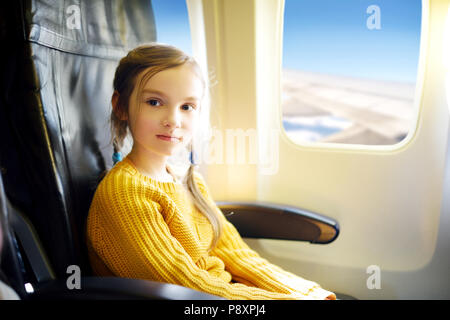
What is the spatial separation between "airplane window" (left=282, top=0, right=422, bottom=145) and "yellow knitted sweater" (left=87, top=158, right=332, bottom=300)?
2.04 feet

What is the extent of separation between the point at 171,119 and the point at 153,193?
0.64 feet

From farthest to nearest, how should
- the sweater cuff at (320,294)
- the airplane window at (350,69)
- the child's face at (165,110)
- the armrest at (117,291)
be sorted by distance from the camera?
the airplane window at (350,69)
the sweater cuff at (320,294)
the child's face at (165,110)
the armrest at (117,291)

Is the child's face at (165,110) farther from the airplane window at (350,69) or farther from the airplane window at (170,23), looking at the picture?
the airplane window at (350,69)

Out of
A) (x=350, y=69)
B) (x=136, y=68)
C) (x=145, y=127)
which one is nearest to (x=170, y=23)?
(x=136, y=68)

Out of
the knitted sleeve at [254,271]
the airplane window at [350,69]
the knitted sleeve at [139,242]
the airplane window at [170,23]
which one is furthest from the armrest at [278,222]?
the airplane window at [170,23]

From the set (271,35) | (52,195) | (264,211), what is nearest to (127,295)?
(52,195)

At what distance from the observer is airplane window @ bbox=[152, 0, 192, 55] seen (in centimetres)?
117

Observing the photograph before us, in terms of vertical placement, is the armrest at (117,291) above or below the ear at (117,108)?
below

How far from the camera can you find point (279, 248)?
157 cm

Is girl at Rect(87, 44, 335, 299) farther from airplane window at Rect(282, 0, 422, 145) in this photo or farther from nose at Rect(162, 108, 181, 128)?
airplane window at Rect(282, 0, 422, 145)

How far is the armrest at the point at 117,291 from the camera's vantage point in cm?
87

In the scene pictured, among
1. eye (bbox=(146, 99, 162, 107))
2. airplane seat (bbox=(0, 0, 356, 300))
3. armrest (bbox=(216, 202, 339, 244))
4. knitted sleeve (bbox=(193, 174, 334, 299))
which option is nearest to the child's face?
eye (bbox=(146, 99, 162, 107))

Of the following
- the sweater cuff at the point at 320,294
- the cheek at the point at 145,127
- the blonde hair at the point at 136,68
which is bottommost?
the sweater cuff at the point at 320,294

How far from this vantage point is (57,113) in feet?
3.11
